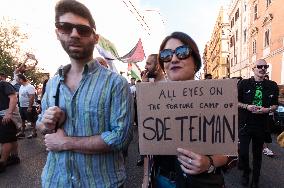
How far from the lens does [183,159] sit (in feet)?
6.51

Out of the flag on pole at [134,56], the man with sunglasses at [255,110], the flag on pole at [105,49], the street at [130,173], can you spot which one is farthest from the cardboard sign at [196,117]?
the flag on pole at [134,56]

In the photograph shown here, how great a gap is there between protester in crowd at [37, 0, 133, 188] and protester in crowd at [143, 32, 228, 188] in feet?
0.91

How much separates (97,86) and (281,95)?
40.0 feet

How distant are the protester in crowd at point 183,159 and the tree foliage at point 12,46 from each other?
58.9 ft

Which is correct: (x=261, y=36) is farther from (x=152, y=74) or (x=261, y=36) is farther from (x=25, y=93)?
(x=152, y=74)

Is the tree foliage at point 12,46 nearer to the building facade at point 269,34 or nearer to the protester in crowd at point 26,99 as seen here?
the protester in crowd at point 26,99

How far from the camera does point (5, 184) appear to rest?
19.2 feet

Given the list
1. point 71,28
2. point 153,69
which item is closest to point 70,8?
point 71,28

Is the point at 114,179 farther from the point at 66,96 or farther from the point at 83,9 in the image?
the point at 83,9

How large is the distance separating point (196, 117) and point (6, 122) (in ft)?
18.1

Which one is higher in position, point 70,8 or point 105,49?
point 105,49

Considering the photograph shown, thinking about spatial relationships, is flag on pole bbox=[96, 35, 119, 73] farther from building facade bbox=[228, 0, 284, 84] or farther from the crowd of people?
building facade bbox=[228, 0, 284, 84]

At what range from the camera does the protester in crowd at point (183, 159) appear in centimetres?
198

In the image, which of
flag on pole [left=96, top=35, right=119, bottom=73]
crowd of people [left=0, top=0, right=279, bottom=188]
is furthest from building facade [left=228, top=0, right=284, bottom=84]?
crowd of people [left=0, top=0, right=279, bottom=188]
